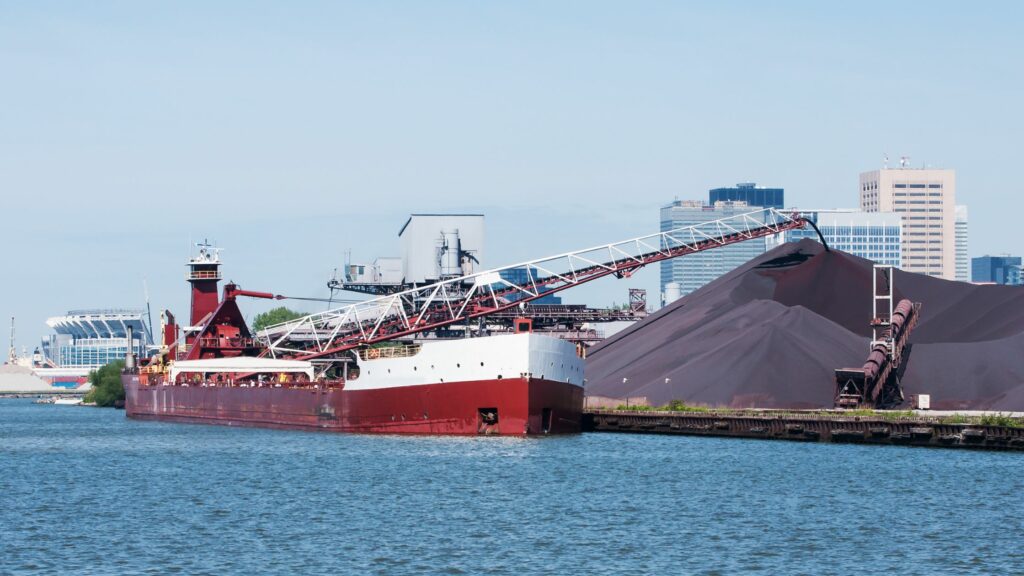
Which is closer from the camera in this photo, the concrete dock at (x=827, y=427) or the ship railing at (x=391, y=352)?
Result: the concrete dock at (x=827, y=427)

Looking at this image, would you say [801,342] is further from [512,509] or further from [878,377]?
[512,509]

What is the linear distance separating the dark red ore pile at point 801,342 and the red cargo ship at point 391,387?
16695 millimetres

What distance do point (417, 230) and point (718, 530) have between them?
93.9 metres

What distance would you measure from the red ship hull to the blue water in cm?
159

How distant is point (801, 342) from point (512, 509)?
51087 mm

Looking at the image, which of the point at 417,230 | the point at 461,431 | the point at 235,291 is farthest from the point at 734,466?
the point at 417,230

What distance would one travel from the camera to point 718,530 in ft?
149

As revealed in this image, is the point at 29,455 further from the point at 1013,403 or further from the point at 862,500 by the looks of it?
the point at 1013,403

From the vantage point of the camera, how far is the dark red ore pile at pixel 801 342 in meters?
91.8

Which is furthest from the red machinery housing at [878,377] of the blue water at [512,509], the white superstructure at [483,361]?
the white superstructure at [483,361]

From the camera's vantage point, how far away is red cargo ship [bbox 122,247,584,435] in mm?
74375

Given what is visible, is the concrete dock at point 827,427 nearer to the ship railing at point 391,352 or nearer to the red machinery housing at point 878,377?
the red machinery housing at point 878,377

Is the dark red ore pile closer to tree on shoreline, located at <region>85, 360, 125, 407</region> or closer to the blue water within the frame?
the blue water

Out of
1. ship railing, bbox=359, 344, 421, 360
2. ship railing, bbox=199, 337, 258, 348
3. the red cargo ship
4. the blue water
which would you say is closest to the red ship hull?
the red cargo ship
